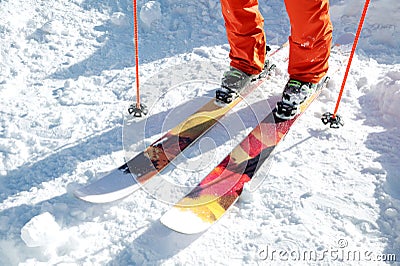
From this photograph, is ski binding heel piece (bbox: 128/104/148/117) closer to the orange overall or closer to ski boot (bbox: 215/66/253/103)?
ski boot (bbox: 215/66/253/103)

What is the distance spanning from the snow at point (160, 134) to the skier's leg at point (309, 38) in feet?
1.28

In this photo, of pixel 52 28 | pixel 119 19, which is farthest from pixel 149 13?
pixel 52 28

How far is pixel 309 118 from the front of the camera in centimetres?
314

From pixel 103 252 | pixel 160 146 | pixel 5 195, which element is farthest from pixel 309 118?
pixel 5 195

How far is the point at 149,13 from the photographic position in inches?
164

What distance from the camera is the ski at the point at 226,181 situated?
2.33 m

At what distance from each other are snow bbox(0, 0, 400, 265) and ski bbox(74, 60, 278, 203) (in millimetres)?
59

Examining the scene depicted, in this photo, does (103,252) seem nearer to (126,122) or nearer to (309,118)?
(126,122)

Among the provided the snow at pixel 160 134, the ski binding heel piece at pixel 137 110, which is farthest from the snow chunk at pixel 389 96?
the ski binding heel piece at pixel 137 110

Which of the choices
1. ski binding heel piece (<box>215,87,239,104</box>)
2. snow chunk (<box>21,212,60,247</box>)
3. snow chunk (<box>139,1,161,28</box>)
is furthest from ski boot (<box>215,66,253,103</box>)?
snow chunk (<box>21,212,60,247</box>)

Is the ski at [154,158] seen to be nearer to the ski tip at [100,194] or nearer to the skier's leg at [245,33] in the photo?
the ski tip at [100,194]

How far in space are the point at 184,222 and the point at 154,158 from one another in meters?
0.60

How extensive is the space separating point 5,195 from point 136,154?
2.75 ft

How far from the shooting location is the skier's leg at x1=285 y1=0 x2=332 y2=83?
259 centimetres
